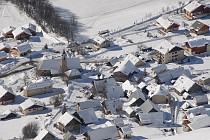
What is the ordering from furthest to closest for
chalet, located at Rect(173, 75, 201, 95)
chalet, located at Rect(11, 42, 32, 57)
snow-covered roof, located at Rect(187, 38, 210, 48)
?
1. chalet, located at Rect(11, 42, 32, 57)
2. snow-covered roof, located at Rect(187, 38, 210, 48)
3. chalet, located at Rect(173, 75, 201, 95)

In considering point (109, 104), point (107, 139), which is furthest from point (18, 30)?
point (107, 139)

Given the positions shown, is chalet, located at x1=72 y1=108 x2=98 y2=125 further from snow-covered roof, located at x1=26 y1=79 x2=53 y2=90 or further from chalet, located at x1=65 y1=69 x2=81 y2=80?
chalet, located at x1=65 y1=69 x2=81 y2=80

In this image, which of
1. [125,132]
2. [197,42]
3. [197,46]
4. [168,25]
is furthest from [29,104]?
[168,25]

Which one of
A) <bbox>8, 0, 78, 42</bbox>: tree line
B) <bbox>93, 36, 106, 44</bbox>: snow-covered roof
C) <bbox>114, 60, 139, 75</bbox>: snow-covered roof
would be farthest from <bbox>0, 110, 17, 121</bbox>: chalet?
<bbox>8, 0, 78, 42</bbox>: tree line

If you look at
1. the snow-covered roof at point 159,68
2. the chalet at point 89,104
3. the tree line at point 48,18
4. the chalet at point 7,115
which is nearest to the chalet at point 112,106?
the chalet at point 89,104

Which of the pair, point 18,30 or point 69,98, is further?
point 18,30

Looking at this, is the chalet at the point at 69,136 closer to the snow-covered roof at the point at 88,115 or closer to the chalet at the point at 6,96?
the snow-covered roof at the point at 88,115

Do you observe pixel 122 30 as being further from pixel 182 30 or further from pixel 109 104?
pixel 109 104
